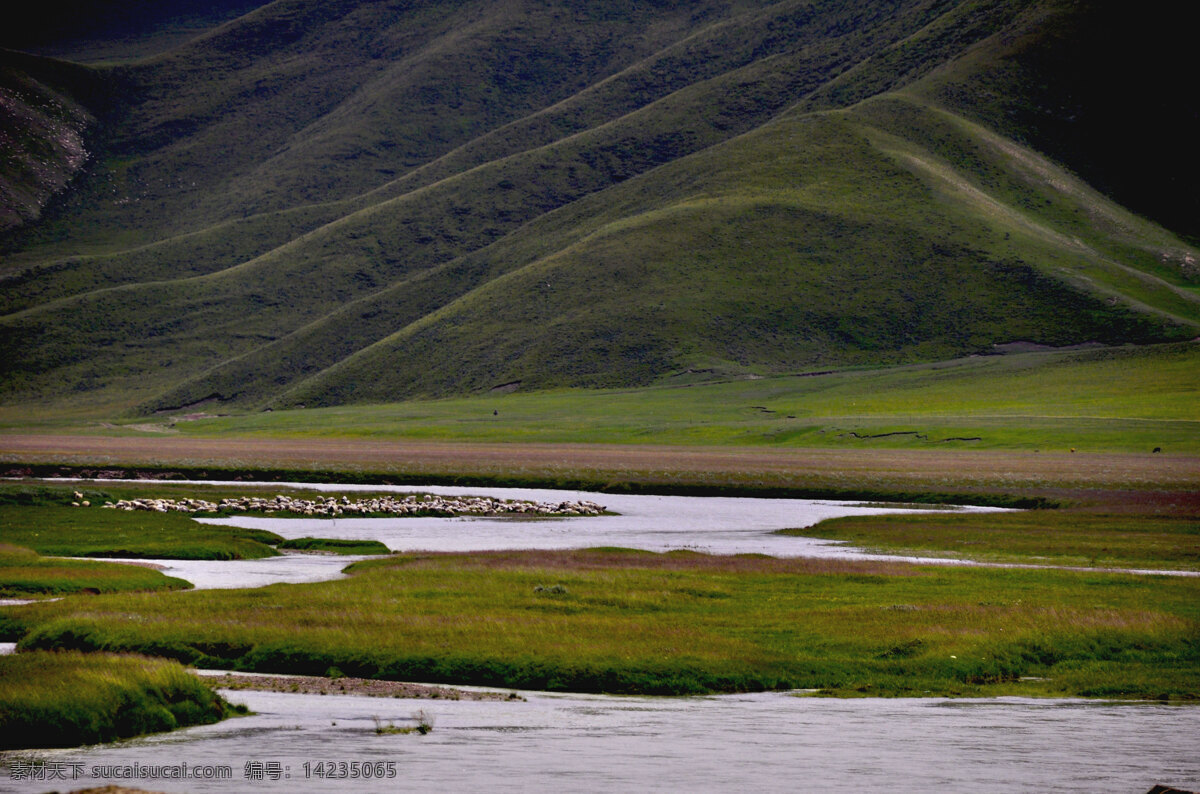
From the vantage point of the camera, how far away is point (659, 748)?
23922 millimetres

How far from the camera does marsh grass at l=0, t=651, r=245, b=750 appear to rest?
23125mm

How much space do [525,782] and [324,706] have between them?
26.4 feet

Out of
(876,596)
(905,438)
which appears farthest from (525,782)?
(905,438)

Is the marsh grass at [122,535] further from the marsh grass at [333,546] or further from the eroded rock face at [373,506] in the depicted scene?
the eroded rock face at [373,506]

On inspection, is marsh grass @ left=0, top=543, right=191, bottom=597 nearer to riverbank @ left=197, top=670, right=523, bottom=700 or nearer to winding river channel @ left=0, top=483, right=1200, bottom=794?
riverbank @ left=197, top=670, right=523, bottom=700

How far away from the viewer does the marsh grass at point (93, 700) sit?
75.9 ft

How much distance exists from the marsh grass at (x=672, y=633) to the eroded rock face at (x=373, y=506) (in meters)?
36.8

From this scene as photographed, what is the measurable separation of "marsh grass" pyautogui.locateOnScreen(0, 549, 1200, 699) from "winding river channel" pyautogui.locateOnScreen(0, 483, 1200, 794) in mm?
1711

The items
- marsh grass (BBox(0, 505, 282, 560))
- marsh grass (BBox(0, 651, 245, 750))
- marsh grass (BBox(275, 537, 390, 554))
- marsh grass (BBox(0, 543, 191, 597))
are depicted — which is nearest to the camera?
marsh grass (BBox(0, 651, 245, 750))

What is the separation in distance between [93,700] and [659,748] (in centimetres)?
1109

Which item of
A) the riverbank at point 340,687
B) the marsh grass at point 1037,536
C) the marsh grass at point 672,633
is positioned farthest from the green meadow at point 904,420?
the riverbank at point 340,687

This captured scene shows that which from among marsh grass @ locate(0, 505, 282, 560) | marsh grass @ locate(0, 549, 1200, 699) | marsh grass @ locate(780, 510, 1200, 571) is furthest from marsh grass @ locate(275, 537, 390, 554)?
marsh grass @ locate(780, 510, 1200, 571)

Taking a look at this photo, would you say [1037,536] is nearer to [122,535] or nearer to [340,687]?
[340,687]

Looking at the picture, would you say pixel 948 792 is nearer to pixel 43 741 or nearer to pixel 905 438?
pixel 43 741
